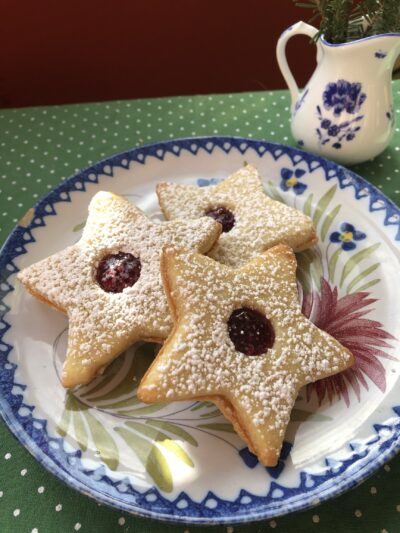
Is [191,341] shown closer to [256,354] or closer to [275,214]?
[256,354]

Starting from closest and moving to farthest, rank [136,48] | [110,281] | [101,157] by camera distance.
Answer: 1. [110,281]
2. [101,157]
3. [136,48]

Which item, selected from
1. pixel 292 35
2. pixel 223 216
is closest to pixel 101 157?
pixel 223 216

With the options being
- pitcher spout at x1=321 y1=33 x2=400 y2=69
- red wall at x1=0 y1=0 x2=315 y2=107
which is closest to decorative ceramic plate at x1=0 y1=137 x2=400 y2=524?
pitcher spout at x1=321 y1=33 x2=400 y2=69

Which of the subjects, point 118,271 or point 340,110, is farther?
point 340,110

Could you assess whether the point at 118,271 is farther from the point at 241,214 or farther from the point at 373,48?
the point at 373,48

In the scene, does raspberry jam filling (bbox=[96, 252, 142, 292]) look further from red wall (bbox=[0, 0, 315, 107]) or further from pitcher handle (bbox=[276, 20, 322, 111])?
red wall (bbox=[0, 0, 315, 107])

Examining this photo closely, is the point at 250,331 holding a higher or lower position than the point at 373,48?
lower
